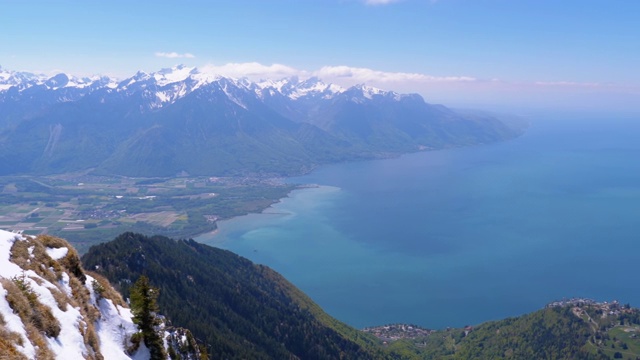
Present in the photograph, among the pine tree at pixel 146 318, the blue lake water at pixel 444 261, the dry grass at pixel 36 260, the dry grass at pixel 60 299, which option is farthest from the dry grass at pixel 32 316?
the blue lake water at pixel 444 261

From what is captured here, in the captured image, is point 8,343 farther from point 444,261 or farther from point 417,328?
point 444,261

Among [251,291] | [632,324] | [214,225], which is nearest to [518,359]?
[632,324]

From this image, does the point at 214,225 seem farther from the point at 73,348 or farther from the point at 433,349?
→ the point at 73,348

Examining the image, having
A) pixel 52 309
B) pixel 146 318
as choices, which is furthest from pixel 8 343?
pixel 146 318

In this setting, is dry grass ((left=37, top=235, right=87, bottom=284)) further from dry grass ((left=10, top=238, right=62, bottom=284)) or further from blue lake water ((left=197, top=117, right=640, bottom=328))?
blue lake water ((left=197, top=117, right=640, bottom=328))

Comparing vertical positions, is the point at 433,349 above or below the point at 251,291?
below

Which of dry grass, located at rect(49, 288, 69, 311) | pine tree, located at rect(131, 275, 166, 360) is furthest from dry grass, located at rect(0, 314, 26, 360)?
pine tree, located at rect(131, 275, 166, 360)
